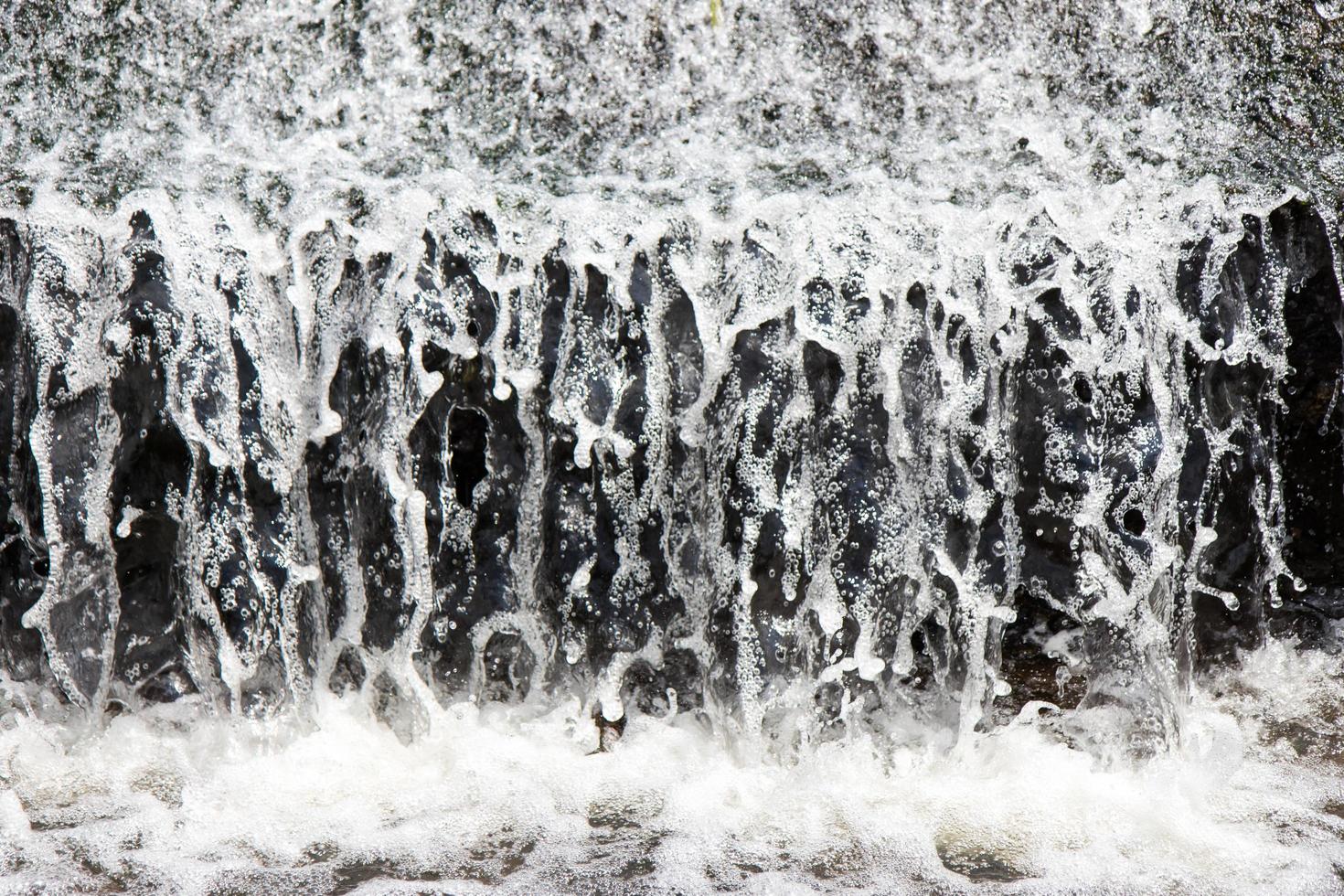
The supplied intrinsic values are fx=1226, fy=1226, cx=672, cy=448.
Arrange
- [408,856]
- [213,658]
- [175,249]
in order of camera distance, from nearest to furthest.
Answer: [408,856] → [175,249] → [213,658]

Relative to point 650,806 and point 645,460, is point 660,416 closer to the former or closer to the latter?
point 645,460

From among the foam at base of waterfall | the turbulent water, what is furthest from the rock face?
the foam at base of waterfall

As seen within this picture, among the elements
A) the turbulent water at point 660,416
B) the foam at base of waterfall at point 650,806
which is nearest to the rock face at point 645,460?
the turbulent water at point 660,416

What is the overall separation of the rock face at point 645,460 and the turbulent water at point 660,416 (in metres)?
0.01

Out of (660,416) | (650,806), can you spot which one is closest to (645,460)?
(660,416)

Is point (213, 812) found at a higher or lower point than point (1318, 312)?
lower

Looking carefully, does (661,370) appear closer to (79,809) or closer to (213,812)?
(213,812)

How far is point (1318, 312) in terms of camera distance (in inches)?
120

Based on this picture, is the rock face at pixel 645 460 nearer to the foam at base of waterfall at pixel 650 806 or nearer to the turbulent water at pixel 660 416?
the turbulent water at pixel 660 416

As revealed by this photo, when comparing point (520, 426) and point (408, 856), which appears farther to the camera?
point (520, 426)

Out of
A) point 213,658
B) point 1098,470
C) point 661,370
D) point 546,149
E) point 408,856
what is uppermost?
point 546,149

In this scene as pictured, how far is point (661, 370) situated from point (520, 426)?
0.36 metres

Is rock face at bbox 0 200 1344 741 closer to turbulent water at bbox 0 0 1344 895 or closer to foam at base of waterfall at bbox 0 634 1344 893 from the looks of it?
turbulent water at bbox 0 0 1344 895

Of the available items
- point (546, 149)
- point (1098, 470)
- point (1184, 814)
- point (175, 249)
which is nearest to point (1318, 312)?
point (1098, 470)
